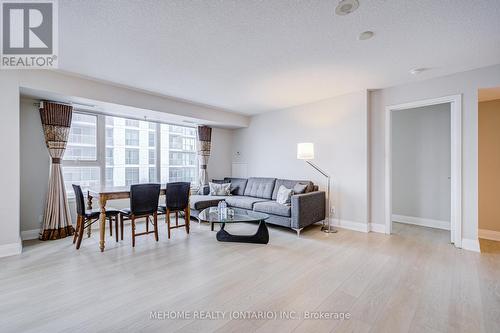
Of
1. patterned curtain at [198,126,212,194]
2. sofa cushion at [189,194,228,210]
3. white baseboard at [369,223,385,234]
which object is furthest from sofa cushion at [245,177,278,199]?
white baseboard at [369,223,385,234]

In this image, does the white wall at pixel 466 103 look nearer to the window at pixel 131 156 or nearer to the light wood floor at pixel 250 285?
the light wood floor at pixel 250 285

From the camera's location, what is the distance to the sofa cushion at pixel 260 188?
199 inches

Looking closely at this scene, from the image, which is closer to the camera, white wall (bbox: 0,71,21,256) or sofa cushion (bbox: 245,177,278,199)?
Answer: white wall (bbox: 0,71,21,256)

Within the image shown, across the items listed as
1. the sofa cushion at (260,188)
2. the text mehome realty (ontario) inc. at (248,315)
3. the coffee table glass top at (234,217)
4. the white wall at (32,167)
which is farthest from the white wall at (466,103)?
the white wall at (32,167)

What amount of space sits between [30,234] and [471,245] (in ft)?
21.4

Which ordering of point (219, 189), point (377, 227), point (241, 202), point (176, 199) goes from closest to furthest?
point (176, 199) < point (377, 227) < point (241, 202) < point (219, 189)

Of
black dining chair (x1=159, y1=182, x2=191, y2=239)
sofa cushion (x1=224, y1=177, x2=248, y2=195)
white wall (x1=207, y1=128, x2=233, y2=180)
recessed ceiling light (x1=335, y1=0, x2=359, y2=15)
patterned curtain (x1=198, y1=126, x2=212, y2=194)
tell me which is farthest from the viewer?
white wall (x1=207, y1=128, x2=233, y2=180)

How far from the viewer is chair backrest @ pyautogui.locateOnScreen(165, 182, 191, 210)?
3.77 m

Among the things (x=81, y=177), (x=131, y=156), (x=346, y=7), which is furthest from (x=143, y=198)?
(x=346, y=7)

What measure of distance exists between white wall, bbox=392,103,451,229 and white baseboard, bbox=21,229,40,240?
6561 millimetres

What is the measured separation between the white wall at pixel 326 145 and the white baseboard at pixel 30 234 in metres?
4.28

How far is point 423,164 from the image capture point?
14.8 ft

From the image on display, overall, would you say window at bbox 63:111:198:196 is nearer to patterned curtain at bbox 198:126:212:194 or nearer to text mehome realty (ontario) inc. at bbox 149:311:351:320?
patterned curtain at bbox 198:126:212:194

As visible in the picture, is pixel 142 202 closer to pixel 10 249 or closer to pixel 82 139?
pixel 10 249
